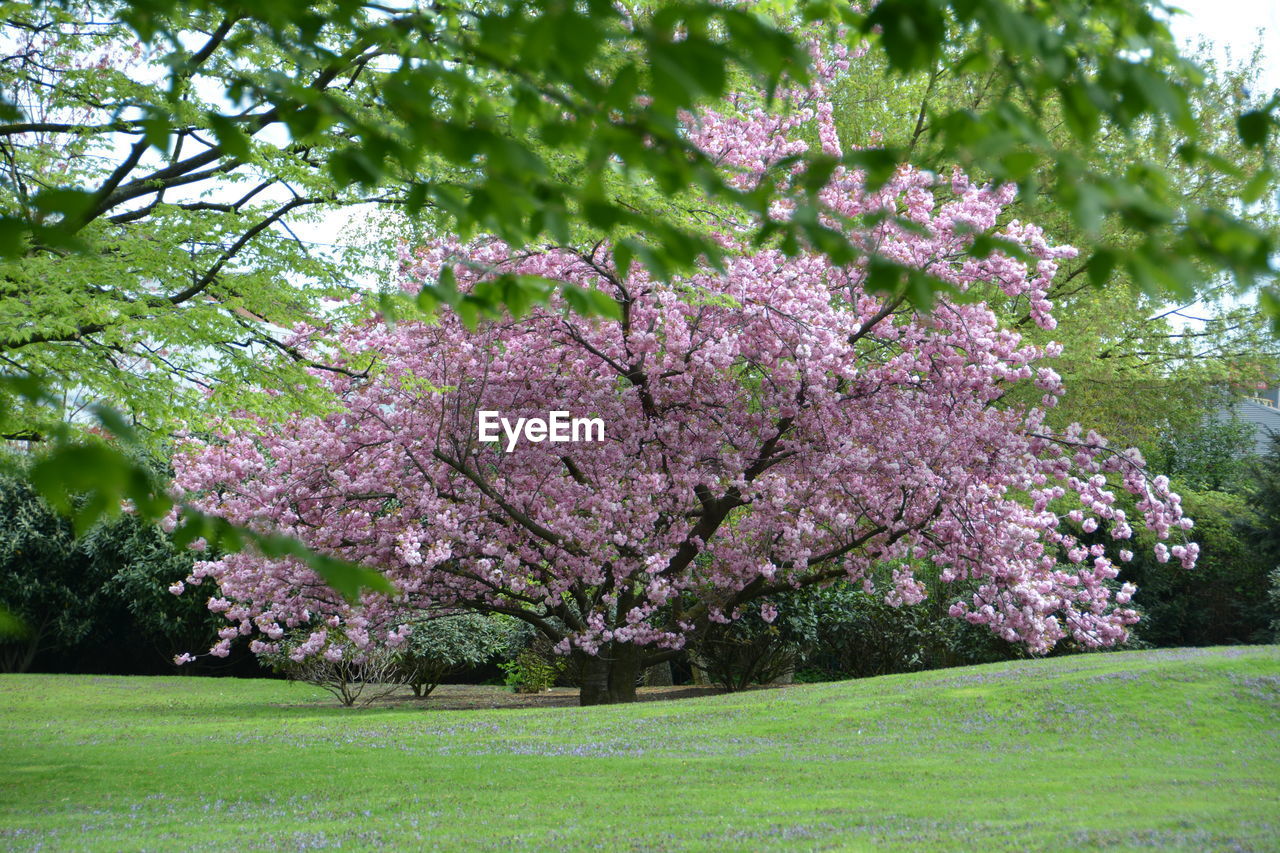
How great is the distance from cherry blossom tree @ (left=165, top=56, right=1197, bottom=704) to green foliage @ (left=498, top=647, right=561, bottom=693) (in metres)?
4.86

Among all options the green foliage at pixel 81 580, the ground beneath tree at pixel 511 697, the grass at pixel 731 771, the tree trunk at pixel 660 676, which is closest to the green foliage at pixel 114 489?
the grass at pixel 731 771

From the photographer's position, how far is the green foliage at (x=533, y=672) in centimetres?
1888

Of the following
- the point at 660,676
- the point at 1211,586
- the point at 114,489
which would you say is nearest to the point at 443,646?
the point at 660,676

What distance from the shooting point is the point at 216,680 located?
22.3 metres

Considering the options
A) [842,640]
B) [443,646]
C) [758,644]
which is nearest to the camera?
[758,644]

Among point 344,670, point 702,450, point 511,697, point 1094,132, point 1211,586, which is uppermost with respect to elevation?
point 702,450

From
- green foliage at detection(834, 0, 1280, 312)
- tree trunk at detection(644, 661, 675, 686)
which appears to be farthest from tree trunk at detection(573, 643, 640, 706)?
green foliage at detection(834, 0, 1280, 312)

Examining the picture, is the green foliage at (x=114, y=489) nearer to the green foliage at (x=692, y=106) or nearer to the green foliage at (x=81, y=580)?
the green foliage at (x=692, y=106)

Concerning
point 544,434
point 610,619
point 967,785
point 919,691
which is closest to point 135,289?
point 544,434

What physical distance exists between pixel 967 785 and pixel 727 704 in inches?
203

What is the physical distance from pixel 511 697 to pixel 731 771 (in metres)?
9.83

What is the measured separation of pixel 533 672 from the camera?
19.0 m

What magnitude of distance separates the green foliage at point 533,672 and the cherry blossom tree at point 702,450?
486 centimetres

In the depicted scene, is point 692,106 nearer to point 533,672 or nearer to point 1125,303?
point 533,672
